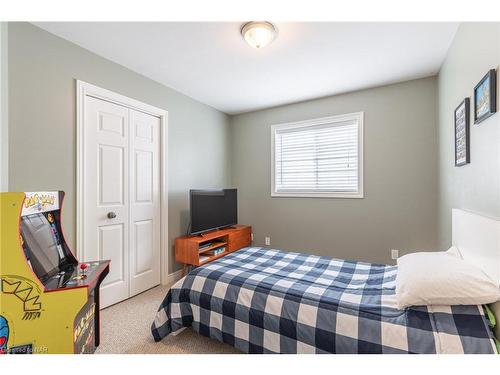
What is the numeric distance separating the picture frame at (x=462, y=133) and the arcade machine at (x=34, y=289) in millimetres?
2685

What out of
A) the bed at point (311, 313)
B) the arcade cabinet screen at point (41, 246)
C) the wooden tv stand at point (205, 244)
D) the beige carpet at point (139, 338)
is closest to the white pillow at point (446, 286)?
the bed at point (311, 313)

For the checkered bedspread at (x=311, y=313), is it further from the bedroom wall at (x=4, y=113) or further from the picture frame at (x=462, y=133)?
the bedroom wall at (x=4, y=113)

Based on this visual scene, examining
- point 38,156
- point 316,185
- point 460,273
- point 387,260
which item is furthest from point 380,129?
point 38,156

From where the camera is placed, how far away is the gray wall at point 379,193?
2859mm

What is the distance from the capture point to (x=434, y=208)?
282 cm

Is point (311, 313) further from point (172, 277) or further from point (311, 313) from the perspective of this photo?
point (172, 277)

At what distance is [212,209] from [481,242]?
107 inches

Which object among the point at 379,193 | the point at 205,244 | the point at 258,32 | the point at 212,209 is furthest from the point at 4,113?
the point at 379,193

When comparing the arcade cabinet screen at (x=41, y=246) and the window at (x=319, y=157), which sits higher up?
the window at (x=319, y=157)

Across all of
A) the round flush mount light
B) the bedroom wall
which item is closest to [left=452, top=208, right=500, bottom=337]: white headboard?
the round flush mount light

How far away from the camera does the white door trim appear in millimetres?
2184

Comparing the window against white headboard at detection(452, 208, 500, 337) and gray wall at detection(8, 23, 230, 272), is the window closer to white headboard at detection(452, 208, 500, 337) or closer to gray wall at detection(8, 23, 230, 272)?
white headboard at detection(452, 208, 500, 337)

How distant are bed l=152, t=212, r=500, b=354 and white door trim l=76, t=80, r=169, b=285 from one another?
1.17 metres
